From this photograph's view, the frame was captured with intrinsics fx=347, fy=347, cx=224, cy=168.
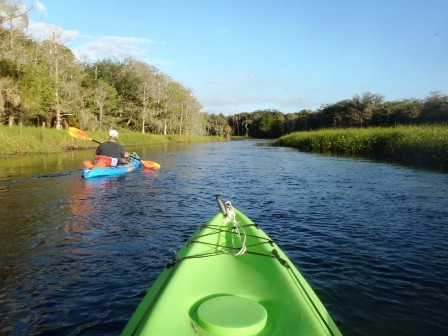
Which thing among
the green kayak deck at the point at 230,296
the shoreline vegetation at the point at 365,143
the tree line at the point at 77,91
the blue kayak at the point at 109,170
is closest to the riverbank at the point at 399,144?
the shoreline vegetation at the point at 365,143

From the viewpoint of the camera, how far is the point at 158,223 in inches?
293

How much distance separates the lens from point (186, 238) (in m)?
6.39

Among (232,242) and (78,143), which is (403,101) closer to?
(78,143)

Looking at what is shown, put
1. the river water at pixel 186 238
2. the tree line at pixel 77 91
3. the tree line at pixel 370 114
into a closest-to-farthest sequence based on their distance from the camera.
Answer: the river water at pixel 186 238 → the tree line at pixel 77 91 → the tree line at pixel 370 114

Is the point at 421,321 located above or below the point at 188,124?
below

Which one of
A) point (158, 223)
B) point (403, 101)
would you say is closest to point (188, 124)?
point (403, 101)

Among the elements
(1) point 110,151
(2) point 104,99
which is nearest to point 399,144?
(1) point 110,151

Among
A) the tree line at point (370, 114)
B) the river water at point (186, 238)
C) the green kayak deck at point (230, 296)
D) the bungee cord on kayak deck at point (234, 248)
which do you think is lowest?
the river water at point (186, 238)

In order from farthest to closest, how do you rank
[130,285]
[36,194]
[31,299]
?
[36,194]
[130,285]
[31,299]

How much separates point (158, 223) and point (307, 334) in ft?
17.4

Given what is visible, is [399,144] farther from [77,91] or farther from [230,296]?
[77,91]

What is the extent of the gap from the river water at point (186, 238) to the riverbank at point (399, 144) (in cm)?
529

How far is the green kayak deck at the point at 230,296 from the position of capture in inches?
104

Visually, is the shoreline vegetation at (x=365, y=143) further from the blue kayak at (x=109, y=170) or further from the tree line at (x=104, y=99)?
the blue kayak at (x=109, y=170)
